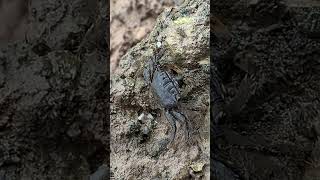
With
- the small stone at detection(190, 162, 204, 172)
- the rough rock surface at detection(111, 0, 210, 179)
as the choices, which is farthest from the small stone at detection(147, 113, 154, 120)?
the small stone at detection(190, 162, 204, 172)

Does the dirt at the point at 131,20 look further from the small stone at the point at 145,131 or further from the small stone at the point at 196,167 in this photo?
the small stone at the point at 196,167

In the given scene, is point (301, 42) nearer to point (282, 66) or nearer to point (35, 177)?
point (282, 66)

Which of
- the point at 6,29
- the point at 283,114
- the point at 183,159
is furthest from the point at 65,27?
the point at 283,114

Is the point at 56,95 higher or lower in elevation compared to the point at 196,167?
higher

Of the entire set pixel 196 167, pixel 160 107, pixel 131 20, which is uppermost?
pixel 131 20

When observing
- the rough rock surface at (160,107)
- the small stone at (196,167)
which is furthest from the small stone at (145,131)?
the small stone at (196,167)

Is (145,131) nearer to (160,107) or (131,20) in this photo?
(160,107)

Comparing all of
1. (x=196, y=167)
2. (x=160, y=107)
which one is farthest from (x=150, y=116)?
(x=196, y=167)
